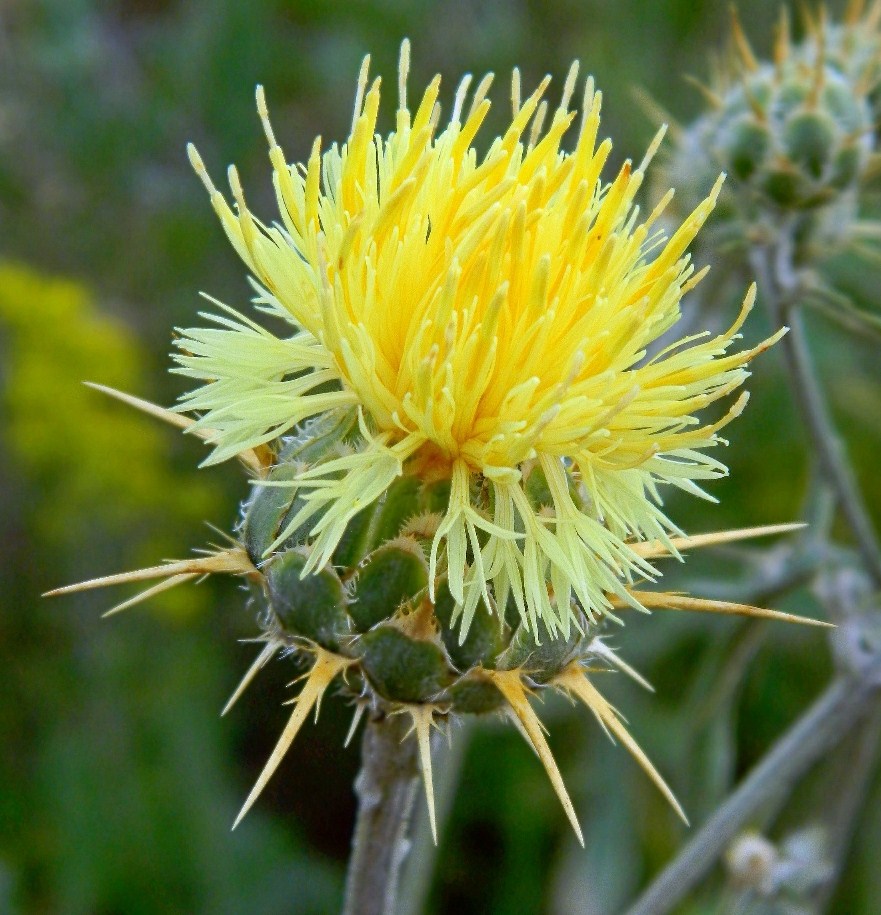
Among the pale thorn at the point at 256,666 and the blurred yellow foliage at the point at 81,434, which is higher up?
the blurred yellow foliage at the point at 81,434

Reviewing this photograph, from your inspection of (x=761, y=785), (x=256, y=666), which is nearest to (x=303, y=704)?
(x=256, y=666)

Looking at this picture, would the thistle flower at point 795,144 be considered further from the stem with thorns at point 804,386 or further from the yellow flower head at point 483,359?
the yellow flower head at point 483,359

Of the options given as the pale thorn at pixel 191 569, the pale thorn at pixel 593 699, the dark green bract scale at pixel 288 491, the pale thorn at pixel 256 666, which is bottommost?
the pale thorn at pixel 593 699

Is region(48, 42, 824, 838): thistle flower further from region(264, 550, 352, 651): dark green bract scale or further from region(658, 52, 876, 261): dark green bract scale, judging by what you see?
region(658, 52, 876, 261): dark green bract scale

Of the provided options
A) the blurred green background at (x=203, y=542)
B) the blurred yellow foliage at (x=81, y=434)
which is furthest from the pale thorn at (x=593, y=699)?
the blurred yellow foliage at (x=81, y=434)

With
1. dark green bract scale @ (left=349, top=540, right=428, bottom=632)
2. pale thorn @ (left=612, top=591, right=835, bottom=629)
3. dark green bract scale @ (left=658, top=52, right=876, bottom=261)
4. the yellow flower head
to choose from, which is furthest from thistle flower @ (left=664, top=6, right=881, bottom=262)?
dark green bract scale @ (left=349, top=540, right=428, bottom=632)

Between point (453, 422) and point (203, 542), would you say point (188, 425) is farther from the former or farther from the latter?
point (203, 542)
